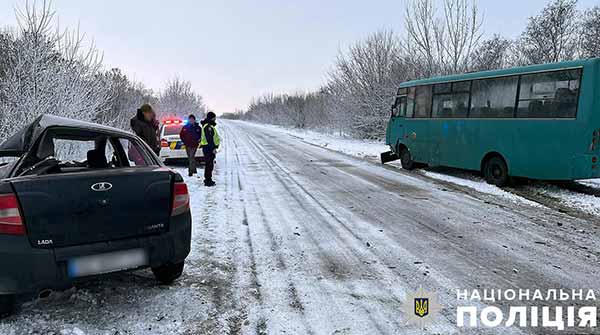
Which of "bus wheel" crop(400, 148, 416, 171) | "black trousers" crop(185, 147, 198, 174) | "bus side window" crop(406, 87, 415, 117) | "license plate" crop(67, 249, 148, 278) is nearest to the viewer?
"license plate" crop(67, 249, 148, 278)

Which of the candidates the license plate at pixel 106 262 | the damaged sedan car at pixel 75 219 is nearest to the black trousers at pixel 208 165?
the damaged sedan car at pixel 75 219

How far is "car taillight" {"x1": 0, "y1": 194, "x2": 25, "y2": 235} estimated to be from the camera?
270cm

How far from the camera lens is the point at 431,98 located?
12.3 meters

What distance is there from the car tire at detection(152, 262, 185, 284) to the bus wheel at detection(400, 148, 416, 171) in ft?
36.7

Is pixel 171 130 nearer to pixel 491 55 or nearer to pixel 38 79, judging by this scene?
pixel 38 79

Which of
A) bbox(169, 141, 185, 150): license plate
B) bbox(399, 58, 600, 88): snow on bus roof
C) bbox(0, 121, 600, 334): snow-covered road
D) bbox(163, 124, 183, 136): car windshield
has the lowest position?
bbox(0, 121, 600, 334): snow-covered road

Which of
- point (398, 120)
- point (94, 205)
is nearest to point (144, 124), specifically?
point (94, 205)

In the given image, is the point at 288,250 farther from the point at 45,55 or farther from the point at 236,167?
the point at 45,55

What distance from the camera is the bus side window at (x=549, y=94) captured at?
8.18 m

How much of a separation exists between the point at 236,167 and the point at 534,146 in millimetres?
9242

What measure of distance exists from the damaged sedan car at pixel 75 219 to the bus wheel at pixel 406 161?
1125cm

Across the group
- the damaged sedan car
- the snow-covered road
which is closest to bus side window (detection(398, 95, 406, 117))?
the snow-covered road

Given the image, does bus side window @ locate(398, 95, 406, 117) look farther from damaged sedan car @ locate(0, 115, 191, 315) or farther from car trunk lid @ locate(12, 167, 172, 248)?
car trunk lid @ locate(12, 167, 172, 248)

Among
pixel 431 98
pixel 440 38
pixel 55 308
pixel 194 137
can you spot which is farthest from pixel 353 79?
pixel 55 308
